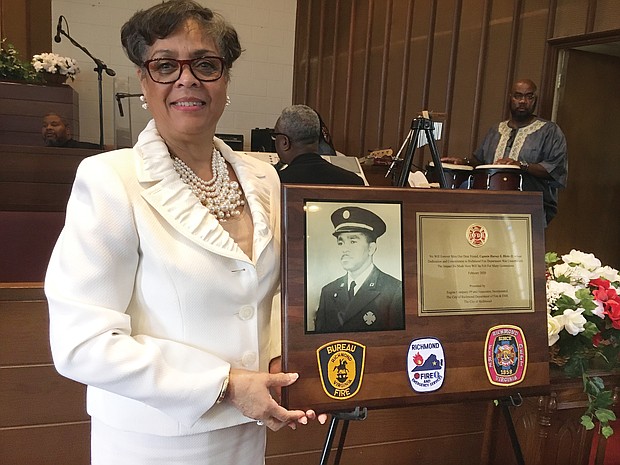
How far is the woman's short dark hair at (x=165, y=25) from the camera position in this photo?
37.4 inches

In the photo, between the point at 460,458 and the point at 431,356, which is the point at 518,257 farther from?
the point at 460,458

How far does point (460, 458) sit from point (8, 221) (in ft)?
Result: 6.82

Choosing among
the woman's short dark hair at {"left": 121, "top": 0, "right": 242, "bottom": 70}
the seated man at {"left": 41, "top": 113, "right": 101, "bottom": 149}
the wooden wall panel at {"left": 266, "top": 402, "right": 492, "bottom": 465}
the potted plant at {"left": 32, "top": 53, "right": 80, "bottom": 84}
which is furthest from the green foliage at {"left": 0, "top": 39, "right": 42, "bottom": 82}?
the woman's short dark hair at {"left": 121, "top": 0, "right": 242, "bottom": 70}

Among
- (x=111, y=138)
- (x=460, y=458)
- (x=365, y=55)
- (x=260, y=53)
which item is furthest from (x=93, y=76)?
(x=460, y=458)

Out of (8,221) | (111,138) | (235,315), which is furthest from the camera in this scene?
(111,138)

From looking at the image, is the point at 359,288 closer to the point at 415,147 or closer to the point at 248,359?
the point at 248,359

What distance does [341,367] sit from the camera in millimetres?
1111

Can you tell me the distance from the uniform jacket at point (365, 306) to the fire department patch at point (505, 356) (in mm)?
227

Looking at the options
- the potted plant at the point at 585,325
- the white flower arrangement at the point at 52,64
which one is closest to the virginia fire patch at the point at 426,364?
the potted plant at the point at 585,325

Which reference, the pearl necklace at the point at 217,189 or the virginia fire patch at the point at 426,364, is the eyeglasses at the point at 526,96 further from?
the pearl necklace at the point at 217,189

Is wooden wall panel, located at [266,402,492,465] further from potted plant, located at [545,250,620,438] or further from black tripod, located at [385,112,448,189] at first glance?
black tripod, located at [385,112,448,189]

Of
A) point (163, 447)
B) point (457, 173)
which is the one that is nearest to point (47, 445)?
point (163, 447)

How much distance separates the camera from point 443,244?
121 centimetres

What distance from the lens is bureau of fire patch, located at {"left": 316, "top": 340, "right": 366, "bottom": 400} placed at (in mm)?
1101
